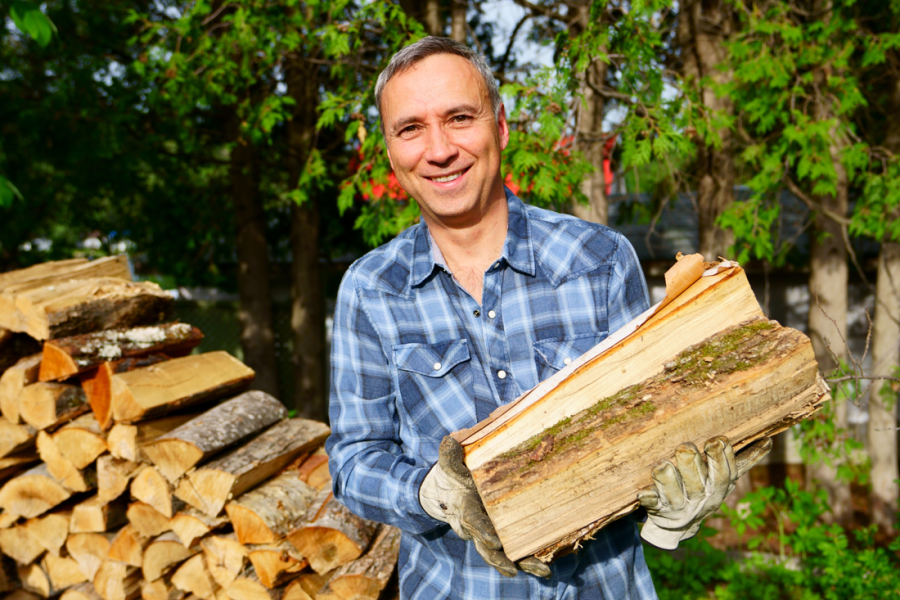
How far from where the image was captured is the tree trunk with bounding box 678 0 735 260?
437 cm

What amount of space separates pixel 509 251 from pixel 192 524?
194 cm

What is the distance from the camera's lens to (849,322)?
677 cm

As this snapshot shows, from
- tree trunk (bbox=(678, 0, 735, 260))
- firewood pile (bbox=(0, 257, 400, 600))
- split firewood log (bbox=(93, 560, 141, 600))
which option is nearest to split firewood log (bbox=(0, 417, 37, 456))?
firewood pile (bbox=(0, 257, 400, 600))

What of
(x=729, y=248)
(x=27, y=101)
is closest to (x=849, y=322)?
(x=729, y=248)

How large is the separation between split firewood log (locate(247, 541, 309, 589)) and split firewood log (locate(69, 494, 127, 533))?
2.70 ft

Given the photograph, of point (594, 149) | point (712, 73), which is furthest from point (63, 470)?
point (712, 73)

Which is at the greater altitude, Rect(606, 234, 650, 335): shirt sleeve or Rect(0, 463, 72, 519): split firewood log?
Rect(606, 234, 650, 335): shirt sleeve

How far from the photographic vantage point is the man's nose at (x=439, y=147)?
58.2 inches

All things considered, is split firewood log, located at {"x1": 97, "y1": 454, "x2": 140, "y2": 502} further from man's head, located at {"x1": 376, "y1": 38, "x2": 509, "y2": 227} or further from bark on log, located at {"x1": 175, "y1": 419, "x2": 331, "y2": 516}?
man's head, located at {"x1": 376, "y1": 38, "x2": 509, "y2": 227}

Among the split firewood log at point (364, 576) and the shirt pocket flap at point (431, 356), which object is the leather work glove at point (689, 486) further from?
the split firewood log at point (364, 576)

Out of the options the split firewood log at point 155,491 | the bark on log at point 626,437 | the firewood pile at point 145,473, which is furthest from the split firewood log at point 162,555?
the bark on log at point 626,437

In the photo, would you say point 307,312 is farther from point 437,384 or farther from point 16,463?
point 437,384

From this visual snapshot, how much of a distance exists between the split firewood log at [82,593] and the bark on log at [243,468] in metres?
0.86

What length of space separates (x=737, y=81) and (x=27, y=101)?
5689 mm
